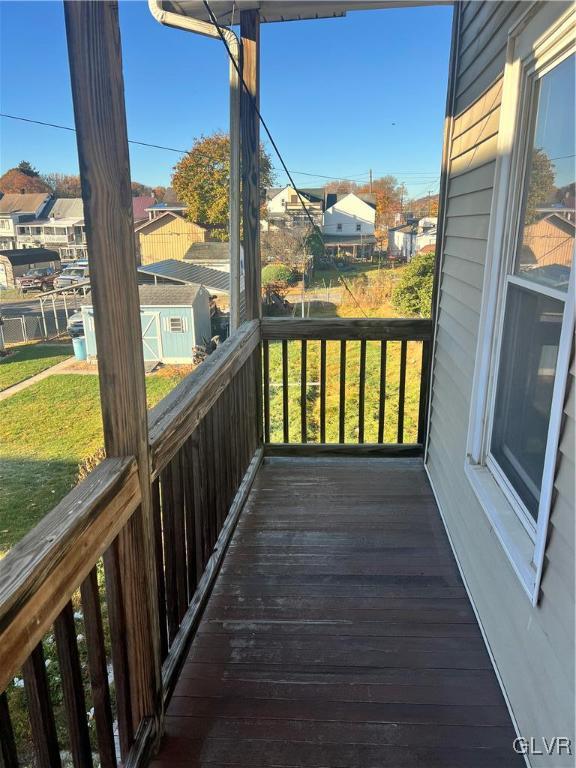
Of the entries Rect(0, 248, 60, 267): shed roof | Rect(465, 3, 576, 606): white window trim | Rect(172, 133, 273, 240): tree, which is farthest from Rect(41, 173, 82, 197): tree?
Rect(465, 3, 576, 606): white window trim

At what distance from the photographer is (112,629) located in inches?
52.9

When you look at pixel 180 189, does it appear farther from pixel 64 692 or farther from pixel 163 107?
pixel 64 692

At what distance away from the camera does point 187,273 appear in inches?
70.4

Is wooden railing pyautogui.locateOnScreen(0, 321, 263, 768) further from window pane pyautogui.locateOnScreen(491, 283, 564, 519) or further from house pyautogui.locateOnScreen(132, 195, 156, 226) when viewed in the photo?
window pane pyautogui.locateOnScreen(491, 283, 564, 519)

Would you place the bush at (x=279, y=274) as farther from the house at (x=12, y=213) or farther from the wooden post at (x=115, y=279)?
the house at (x=12, y=213)

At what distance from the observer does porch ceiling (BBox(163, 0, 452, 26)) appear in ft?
9.27

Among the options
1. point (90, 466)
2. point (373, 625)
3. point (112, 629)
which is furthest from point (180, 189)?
point (373, 625)

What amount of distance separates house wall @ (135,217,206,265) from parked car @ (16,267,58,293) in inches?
17.5

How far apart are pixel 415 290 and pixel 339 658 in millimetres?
2390

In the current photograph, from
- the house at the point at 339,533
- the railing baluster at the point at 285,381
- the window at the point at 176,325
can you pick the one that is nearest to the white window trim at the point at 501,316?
the house at the point at 339,533

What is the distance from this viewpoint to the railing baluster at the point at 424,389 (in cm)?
348

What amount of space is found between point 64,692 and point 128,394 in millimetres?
674

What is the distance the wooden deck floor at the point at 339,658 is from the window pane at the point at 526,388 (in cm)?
68

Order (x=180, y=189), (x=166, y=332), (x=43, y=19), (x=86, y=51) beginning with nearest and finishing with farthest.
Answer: (x=43, y=19) < (x=86, y=51) < (x=166, y=332) < (x=180, y=189)
